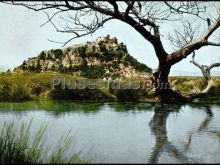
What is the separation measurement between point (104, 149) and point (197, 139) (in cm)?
174

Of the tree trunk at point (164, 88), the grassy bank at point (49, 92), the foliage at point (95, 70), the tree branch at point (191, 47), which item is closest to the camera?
the tree branch at point (191, 47)

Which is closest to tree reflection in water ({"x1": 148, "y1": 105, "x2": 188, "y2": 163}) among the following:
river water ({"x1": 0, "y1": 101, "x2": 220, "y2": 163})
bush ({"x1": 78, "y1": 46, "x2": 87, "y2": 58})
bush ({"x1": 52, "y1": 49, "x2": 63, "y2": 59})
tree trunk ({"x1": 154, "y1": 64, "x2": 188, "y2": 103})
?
river water ({"x1": 0, "y1": 101, "x2": 220, "y2": 163})

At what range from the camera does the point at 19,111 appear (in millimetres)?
10508

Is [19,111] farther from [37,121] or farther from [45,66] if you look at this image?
[45,66]

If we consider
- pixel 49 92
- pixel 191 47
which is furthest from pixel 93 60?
pixel 191 47

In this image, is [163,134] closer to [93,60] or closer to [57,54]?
[57,54]

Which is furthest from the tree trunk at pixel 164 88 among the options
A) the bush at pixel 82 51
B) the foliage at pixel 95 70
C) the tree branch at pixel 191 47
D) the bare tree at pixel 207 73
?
the bush at pixel 82 51

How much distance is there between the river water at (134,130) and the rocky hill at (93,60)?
27.0 meters

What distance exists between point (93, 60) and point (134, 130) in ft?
117

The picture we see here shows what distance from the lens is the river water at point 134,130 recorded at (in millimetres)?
5941

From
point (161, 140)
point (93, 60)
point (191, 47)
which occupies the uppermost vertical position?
point (93, 60)

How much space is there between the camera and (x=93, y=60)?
1713 inches

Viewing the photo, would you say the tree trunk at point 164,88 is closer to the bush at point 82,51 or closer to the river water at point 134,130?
the river water at point 134,130

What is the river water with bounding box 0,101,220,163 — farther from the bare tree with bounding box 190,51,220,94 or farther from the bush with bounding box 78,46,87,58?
the bush with bounding box 78,46,87,58
